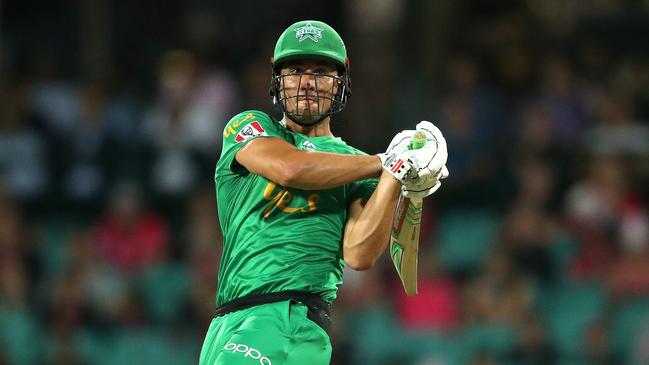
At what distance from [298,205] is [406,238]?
1.92ft

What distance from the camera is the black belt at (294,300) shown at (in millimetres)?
5293

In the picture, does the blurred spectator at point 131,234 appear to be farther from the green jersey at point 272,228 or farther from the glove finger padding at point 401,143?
Answer: the glove finger padding at point 401,143

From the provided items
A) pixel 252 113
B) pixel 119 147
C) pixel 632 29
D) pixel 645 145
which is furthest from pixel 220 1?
pixel 252 113

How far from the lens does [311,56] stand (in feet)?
18.2

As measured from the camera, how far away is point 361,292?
37.4ft

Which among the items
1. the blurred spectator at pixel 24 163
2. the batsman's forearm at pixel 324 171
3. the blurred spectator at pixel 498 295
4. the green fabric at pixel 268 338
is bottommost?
the blurred spectator at pixel 498 295

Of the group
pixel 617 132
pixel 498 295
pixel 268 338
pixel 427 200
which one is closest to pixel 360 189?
pixel 268 338

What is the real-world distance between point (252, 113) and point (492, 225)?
669cm

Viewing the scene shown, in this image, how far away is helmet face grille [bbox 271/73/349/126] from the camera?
557 cm

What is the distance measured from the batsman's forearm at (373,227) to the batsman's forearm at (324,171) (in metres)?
0.09

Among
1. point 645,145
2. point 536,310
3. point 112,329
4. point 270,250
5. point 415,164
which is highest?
point 415,164

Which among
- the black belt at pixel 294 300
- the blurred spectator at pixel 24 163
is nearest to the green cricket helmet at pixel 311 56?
the black belt at pixel 294 300

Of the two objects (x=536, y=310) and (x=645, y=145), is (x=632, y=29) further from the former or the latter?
(x=536, y=310)

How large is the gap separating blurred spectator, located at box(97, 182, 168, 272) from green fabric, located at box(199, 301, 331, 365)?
697 cm
